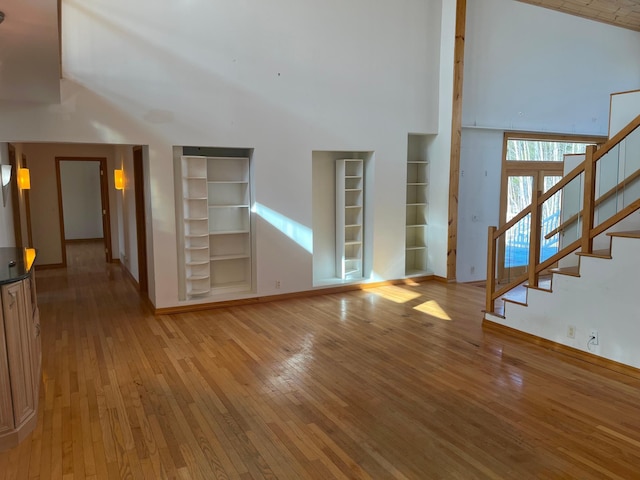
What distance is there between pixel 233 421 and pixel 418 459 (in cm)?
131

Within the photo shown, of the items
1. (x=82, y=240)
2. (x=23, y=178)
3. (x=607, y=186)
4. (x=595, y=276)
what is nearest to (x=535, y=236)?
(x=595, y=276)

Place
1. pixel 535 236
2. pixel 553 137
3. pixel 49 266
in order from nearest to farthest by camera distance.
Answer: pixel 535 236
pixel 553 137
pixel 49 266

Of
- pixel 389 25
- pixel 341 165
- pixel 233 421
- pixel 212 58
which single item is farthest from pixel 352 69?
pixel 233 421

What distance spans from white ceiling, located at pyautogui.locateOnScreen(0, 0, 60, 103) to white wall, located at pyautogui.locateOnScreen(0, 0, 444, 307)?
37.4 inches

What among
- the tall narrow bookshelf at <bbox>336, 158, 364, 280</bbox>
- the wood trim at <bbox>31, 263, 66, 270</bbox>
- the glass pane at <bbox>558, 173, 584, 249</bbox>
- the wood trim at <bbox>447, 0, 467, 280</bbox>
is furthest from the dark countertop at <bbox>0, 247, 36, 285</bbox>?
the wood trim at <bbox>447, 0, 467, 280</bbox>

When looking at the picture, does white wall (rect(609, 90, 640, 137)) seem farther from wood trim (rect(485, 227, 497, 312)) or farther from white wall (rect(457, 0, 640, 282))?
white wall (rect(457, 0, 640, 282))

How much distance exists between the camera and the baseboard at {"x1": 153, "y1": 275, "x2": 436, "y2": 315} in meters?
6.11

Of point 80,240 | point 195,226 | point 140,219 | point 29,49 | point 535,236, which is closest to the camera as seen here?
point 29,49

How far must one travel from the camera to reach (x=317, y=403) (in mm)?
3627

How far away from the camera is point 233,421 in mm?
3352

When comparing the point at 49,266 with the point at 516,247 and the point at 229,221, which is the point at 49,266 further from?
the point at 516,247

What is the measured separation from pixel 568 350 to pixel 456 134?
4.01 meters

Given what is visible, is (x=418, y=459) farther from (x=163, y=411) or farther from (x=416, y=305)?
(x=416, y=305)

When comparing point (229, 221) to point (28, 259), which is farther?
point (229, 221)
